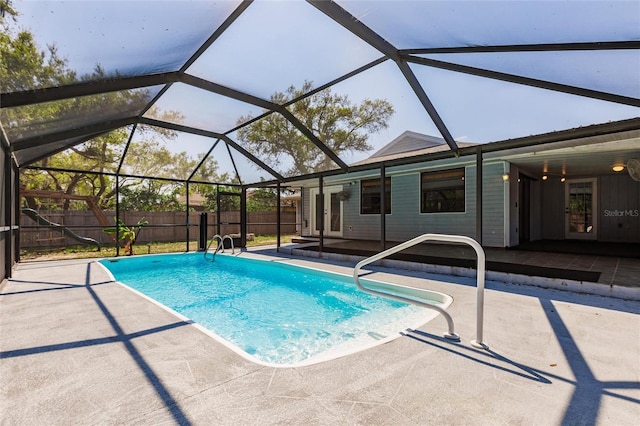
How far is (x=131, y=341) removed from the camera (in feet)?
9.07

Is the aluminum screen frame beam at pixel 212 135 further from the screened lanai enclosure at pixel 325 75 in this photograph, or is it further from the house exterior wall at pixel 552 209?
the house exterior wall at pixel 552 209

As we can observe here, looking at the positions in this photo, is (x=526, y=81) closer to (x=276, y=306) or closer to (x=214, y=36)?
(x=214, y=36)

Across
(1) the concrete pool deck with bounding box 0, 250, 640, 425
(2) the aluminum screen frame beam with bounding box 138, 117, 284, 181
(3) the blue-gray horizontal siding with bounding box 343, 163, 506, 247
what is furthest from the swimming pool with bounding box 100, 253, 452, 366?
(3) the blue-gray horizontal siding with bounding box 343, 163, 506, 247

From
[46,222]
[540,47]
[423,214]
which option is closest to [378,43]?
[540,47]

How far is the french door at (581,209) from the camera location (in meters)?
9.54

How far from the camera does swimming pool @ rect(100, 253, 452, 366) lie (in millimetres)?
3422

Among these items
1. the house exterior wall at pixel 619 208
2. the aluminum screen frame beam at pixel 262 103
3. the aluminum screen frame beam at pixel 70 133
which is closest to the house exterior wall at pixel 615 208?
the house exterior wall at pixel 619 208

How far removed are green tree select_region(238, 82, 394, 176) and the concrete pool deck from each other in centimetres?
411

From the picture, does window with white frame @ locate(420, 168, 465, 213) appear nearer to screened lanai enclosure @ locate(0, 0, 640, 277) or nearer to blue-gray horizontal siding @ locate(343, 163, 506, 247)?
blue-gray horizontal siding @ locate(343, 163, 506, 247)

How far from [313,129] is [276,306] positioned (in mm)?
3954

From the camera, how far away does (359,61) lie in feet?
15.1

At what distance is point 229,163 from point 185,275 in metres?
4.09

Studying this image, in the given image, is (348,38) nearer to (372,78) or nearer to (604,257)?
(372,78)

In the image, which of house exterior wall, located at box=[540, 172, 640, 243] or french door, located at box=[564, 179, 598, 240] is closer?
house exterior wall, located at box=[540, 172, 640, 243]
